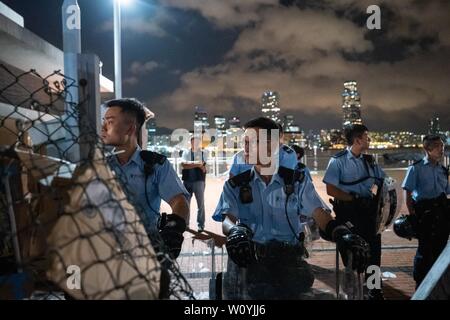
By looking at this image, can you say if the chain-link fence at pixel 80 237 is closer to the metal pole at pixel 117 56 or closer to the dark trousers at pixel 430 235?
the dark trousers at pixel 430 235

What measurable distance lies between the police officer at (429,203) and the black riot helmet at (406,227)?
1.1 inches

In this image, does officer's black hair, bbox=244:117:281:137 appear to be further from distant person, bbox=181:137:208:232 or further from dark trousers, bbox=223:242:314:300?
distant person, bbox=181:137:208:232

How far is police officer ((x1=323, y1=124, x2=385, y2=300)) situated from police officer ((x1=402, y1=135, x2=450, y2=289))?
562mm

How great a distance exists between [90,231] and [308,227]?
13.8ft

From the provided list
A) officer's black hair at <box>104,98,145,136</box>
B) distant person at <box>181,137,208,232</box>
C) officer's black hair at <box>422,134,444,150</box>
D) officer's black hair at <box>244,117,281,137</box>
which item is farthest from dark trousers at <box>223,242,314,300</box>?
distant person at <box>181,137,208,232</box>

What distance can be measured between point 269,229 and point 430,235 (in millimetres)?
3162

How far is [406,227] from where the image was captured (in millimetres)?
5176

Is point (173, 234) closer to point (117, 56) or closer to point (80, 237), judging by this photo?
point (80, 237)

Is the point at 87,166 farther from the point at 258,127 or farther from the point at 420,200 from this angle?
the point at 420,200

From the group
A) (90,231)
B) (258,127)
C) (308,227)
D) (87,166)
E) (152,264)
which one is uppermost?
(258,127)

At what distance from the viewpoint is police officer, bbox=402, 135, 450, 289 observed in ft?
16.6
